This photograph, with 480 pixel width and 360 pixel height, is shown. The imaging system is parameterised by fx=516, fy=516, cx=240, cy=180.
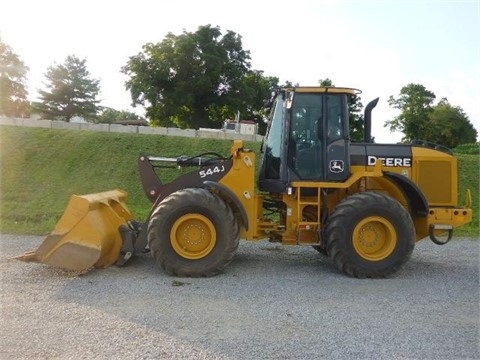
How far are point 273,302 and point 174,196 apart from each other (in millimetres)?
2220

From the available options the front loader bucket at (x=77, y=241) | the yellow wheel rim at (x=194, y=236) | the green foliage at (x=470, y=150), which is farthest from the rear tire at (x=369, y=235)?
the green foliage at (x=470, y=150)

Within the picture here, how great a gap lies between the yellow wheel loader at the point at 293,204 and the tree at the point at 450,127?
178 ft

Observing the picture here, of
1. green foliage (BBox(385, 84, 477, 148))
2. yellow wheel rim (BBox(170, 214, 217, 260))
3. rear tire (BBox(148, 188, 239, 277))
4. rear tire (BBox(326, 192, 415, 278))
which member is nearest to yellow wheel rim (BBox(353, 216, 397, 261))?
rear tire (BBox(326, 192, 415, 278))

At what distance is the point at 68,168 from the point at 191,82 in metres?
28.5

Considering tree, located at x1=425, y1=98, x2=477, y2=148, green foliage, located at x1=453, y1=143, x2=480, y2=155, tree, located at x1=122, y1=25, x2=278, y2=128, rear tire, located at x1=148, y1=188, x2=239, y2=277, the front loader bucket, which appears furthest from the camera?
tree, located at x1=425, y1=98, x2=477, y2=148

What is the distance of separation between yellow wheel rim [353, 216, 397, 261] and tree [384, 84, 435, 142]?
55.0 meters

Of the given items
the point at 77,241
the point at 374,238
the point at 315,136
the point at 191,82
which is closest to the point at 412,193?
the point at 374,238

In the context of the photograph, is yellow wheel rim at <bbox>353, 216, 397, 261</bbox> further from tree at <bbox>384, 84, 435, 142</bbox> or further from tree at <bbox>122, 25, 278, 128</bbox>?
tree at <bbox>384, 84, 435, 142</bbox>

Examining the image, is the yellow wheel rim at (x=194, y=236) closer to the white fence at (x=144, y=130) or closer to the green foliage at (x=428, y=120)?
the white fence at (x=144, y=130)

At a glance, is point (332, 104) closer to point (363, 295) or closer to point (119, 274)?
point (363, 295)

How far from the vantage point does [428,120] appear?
201 feet

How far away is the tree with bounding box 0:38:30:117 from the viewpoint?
196 ft

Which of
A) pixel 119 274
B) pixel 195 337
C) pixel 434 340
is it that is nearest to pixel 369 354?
pixel 434 340

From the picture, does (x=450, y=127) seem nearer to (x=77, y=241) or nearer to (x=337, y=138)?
(x=337, y=138)
